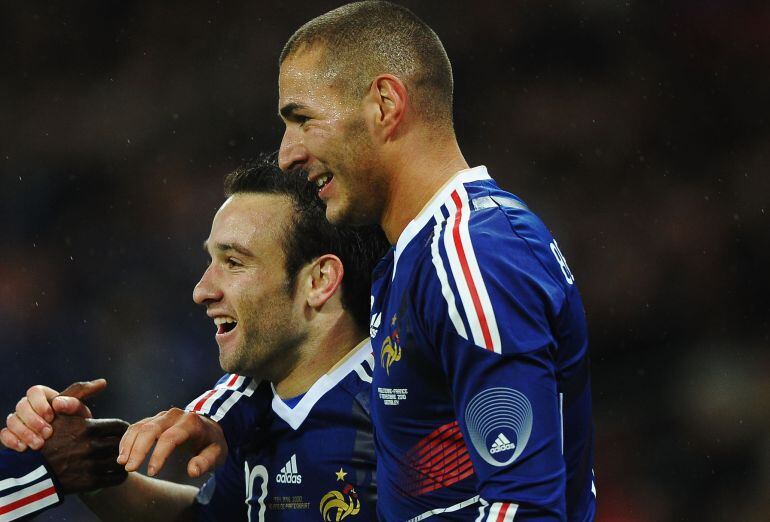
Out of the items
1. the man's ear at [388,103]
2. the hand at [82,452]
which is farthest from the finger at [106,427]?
the man's ear at [388,103]

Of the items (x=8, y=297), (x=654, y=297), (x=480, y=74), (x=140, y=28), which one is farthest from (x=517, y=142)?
(x=8, y=297)

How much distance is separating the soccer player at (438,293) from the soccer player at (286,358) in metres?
0.50

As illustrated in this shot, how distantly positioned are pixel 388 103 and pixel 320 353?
879 mm

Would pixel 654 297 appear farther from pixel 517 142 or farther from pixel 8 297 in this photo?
pixel 8 297

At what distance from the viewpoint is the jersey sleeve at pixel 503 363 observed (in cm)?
150

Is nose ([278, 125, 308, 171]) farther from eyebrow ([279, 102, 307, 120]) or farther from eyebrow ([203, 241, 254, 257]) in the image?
eyebrow ([203, 241, 254, 257])

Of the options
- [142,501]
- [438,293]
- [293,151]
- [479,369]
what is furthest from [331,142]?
[142,501]

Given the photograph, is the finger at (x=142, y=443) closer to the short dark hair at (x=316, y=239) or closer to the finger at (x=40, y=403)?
the finger at (x=40, y=403)

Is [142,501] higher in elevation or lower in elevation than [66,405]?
lower

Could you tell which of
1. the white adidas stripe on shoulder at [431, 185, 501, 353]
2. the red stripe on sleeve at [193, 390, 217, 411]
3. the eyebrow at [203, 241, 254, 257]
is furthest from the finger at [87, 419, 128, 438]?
the white adidas stripe on shoulder at [431, 185, 501, 353]

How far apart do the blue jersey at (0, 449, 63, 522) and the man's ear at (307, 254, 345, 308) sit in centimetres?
81

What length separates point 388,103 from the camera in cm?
187

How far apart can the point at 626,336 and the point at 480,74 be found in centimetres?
174

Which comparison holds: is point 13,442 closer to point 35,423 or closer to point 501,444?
point 35,423
